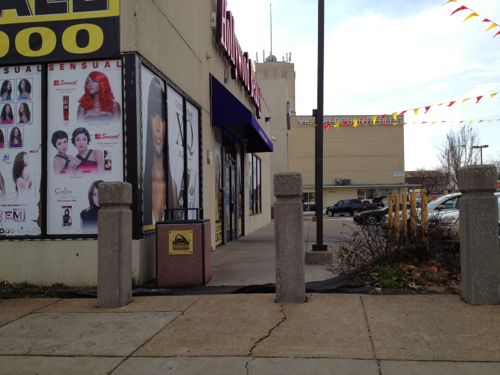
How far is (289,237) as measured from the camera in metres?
6.40

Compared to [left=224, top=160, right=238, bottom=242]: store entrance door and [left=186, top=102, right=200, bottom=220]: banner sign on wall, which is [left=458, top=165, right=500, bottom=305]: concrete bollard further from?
[left=224, top=160, right=238, bottom=242]: store entrance door

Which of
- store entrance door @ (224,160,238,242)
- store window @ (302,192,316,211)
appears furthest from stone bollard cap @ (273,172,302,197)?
store window @ (302,192,316,211)

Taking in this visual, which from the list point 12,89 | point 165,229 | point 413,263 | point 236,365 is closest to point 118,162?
point 165,229

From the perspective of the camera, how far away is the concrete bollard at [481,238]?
602cm

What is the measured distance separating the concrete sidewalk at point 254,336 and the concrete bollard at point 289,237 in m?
0.26

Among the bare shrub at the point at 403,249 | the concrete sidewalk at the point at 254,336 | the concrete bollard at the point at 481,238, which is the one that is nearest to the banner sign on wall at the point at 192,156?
the bare shrub at the point at 403,249

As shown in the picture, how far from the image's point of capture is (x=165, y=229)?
25.3 ft

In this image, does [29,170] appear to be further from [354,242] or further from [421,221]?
[421,221]

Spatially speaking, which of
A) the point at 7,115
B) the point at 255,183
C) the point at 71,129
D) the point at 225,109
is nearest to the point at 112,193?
the point at 71,129

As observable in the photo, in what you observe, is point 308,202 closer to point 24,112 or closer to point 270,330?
point 24,112

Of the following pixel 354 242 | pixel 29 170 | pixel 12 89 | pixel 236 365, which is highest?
pixel 12 89

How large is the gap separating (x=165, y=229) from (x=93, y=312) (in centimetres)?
178

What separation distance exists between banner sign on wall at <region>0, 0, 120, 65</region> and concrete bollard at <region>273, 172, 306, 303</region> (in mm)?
3502

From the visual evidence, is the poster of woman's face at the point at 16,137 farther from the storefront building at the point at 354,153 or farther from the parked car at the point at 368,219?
the storefront building at the point at 354,153
